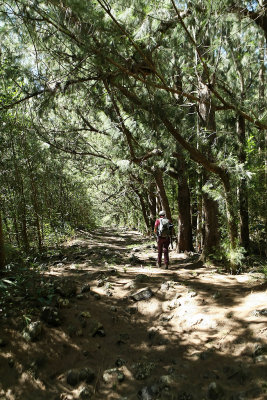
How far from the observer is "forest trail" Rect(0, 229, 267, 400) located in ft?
9.97

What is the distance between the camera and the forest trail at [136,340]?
9.97 feet

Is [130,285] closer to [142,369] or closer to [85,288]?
[85,288]

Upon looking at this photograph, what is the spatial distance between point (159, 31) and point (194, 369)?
17.9ft

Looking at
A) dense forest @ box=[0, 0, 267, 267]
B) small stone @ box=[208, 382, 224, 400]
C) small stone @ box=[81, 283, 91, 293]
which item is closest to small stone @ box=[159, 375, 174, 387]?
small stone @ box=[208, 382, 224, 400]

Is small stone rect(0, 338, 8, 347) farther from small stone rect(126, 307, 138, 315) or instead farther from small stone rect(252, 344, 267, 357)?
small stone rect(252, 344, 267, 357)

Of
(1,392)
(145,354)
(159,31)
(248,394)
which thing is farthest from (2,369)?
(159,31)

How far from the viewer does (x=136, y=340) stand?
420 centimetres

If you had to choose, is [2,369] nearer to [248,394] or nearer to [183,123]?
[248,394]

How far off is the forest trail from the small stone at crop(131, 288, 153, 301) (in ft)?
0.07

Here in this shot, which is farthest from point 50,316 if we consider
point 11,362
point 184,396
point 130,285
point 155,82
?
point 155,82

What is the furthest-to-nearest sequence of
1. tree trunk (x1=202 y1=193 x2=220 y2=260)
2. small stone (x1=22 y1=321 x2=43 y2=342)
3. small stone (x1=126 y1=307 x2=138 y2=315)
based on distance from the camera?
tree trunk (x1=202 y1=193 x2=220 y2=260) → small stone (x1=126 y1=307 x2=138 y2=315) → small stone (x1=22 y1=321 x2=43 y2=342)

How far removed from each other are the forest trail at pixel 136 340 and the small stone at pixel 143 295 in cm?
2

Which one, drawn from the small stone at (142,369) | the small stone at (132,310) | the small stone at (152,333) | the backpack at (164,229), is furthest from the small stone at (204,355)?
the backpack at (164,229)

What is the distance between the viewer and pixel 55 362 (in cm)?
369
